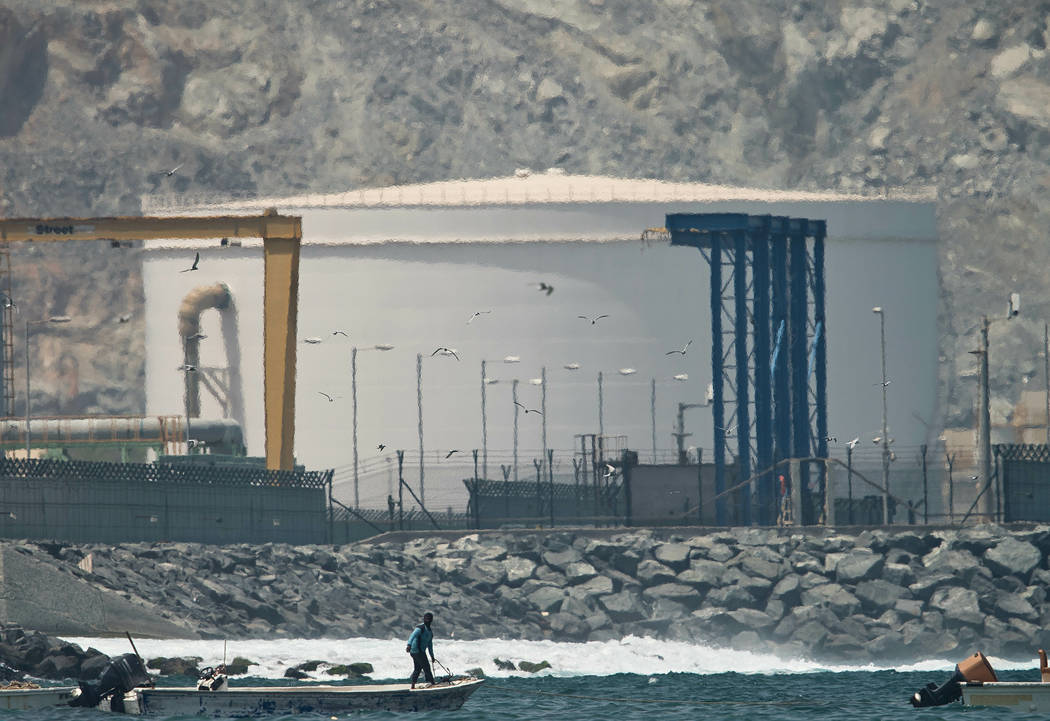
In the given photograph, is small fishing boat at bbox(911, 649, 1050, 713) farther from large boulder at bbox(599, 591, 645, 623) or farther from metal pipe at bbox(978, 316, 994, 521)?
metal pipe at bbox(978, 316, 994, 521)

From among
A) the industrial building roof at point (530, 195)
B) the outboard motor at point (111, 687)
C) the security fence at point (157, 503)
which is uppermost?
the industrial building roof at point (530, 195)

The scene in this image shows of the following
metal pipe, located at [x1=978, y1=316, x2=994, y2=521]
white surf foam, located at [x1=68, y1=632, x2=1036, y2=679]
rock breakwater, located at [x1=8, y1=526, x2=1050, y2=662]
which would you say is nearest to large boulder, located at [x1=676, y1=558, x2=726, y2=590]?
rock breakwater, located at [x1=8, y1=526, x2=1050, y2=662]

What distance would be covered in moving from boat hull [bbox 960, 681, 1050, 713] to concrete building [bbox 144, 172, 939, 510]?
4942 cm

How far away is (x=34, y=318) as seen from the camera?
14912 centimetres

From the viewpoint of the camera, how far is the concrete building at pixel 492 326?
92.3m

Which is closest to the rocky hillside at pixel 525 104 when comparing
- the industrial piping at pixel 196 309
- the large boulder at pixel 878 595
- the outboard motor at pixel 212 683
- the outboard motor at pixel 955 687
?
the industrial piping at pixel 196 309

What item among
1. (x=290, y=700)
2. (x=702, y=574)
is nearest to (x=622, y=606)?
(x=702, y=574)

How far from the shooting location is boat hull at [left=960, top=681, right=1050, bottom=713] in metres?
40.8

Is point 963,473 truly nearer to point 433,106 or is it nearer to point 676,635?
point 676,635

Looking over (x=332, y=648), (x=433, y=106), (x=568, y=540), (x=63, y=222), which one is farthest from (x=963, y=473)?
(x=433, y=106)

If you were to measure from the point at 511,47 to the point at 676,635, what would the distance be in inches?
4249

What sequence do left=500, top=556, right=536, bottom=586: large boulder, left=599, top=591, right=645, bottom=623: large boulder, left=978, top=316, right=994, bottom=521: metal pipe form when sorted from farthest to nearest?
left=978, top=316, right=994, bottom=521: metal pipe
left=500, top=556, right=536, bottom=586: large boulder
left=599, top=591, right=645, bottom=623: large boulder

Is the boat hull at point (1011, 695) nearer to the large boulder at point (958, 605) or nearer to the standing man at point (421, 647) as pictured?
the standing man at point (421, 647)

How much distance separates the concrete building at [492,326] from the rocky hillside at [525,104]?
174 ft
